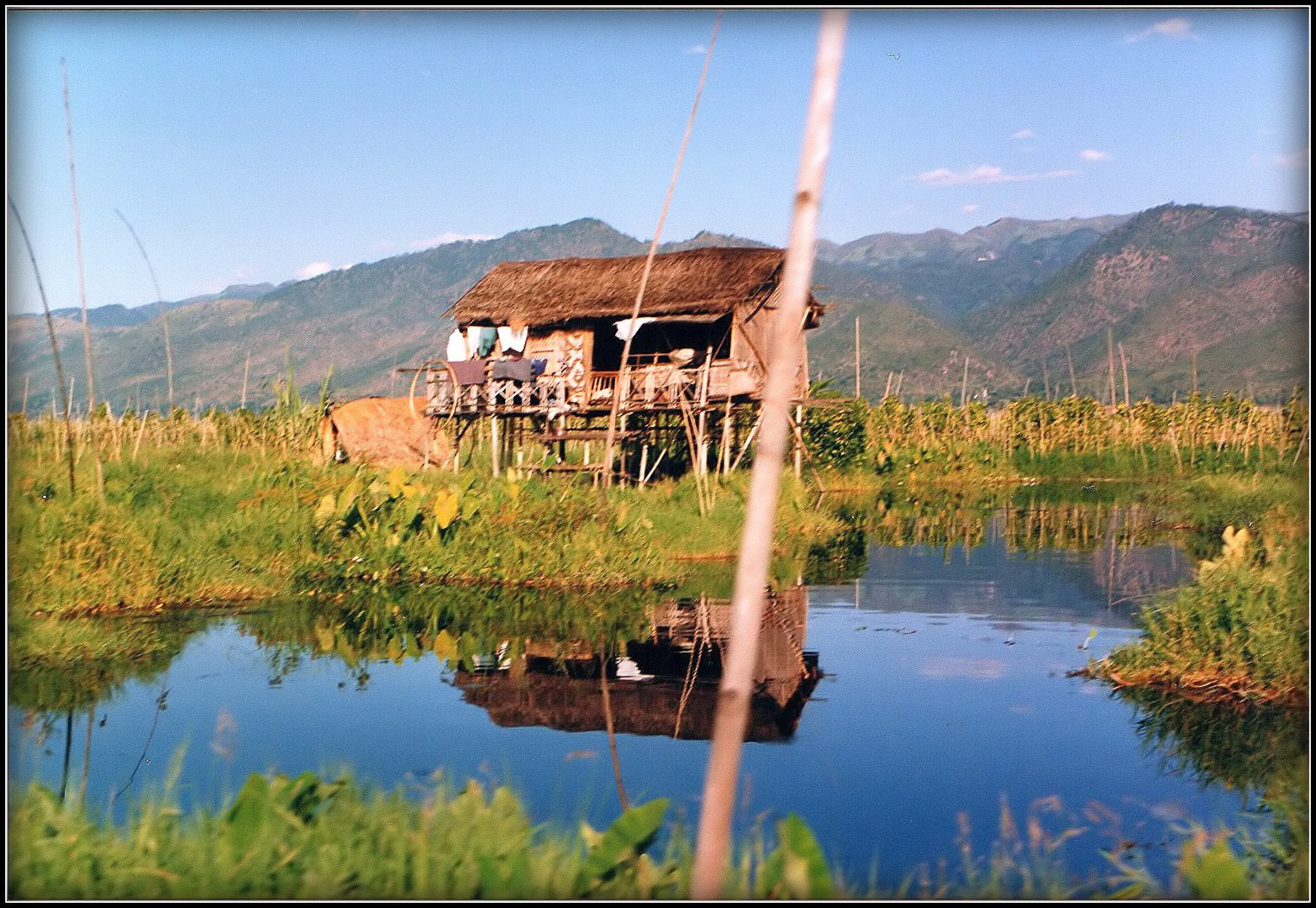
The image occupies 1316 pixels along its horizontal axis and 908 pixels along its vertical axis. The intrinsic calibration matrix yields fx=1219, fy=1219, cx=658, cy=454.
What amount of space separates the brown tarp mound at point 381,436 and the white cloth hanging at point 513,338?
2.35 meters

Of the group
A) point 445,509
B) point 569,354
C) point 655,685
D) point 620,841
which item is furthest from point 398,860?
point 569,354

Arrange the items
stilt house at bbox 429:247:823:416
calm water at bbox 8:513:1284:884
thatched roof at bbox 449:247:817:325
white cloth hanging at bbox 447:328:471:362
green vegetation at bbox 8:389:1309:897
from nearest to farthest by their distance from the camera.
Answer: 1. green vegetation at bbox 8:389:1309:897
2. calm water at bbox 8:513:1284:884
3. stilt house at bbox 429:247:823:416
4. thatched roof at bbox 449:247:817:325
5. white cloth hanging at bbox 447:328:471:362

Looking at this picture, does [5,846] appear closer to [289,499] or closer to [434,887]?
[434,887]

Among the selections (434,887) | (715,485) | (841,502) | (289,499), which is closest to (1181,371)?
(841,502)

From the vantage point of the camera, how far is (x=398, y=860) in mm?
5004

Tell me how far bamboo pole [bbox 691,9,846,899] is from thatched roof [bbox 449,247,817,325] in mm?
20541

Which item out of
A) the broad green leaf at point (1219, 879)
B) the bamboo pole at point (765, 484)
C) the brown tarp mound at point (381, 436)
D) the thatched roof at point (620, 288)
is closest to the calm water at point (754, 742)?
the broad green leaf at point (1219, 879)

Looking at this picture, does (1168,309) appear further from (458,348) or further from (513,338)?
(458,348)

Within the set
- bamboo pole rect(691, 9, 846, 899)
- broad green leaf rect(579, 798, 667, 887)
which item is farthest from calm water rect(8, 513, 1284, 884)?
bamboo pole rect(691, 9, 846, 899)

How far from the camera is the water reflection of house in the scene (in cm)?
1016

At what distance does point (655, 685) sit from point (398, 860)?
647cm

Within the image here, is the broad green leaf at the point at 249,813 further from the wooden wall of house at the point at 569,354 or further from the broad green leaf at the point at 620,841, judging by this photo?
the wooden wall of house at the point at 569,354

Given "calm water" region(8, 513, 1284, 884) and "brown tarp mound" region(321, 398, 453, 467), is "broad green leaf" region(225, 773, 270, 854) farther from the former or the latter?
"brown tarp mound" region(321, 398, 453, 467)

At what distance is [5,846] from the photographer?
4273mm
